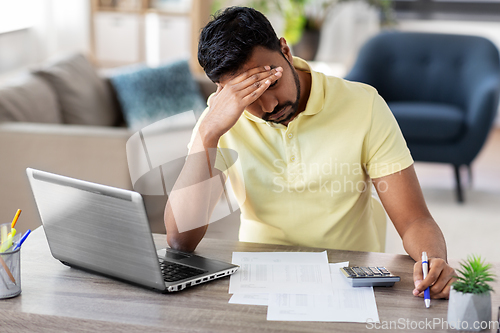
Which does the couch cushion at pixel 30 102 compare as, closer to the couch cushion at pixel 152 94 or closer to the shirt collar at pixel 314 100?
the couch cushion at pixel 152 94

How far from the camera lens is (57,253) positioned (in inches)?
41.1

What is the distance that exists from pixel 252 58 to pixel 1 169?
4.71ft

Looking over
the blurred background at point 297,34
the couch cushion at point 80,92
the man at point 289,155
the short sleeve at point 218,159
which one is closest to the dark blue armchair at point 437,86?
the blurred background at point 297,34

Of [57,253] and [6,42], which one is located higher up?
[57,253]

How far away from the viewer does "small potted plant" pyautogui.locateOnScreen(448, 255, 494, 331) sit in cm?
82

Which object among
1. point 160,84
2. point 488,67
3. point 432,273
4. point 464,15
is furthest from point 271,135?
point 464,15

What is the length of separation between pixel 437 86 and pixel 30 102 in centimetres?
240

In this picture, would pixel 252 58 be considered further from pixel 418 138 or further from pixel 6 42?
pixel 6 42

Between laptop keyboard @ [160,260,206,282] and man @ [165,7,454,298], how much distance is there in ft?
0.41

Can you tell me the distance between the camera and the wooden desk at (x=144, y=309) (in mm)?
841

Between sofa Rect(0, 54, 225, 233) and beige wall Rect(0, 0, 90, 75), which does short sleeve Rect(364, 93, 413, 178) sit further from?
beige wall Rect(0, 0, 90, 75)

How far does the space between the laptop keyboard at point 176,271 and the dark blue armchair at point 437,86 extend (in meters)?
2.33

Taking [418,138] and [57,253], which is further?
[418,138]

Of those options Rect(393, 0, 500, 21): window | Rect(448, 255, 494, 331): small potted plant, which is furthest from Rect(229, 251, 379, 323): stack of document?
Rect(393, 0, 500, 21): window
